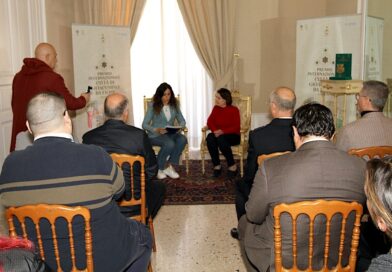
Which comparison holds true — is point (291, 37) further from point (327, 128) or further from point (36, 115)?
point (36, 115)

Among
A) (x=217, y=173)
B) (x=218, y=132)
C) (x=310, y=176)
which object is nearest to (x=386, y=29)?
(x=218, y=132)

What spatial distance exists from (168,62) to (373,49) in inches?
113

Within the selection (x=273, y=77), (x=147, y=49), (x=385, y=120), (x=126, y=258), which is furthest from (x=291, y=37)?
(x=126, y=258)

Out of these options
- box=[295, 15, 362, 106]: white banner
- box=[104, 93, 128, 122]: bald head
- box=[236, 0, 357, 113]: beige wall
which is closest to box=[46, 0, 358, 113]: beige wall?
box=[236, 0, 357, 113]: beige wall

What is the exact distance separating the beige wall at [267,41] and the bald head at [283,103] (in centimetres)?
370

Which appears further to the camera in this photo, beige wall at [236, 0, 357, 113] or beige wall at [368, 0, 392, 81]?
beige wall at [236, 0, 357, 113]

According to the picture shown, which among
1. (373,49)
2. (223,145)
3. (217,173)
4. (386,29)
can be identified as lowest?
(217,173)

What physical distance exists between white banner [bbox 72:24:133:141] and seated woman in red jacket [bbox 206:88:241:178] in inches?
51.3

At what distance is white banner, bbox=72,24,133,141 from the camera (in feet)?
17.7

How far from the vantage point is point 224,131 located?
17.8 ft

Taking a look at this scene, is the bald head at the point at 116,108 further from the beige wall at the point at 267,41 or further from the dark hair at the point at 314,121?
the beige wall at the point at 267,41

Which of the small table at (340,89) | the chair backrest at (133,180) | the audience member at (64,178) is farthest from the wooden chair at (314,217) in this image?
the small table at (340,89)

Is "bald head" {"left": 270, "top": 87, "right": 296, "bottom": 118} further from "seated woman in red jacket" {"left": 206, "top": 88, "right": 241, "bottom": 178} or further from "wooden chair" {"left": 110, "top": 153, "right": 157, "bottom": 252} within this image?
"seated woman in red jacket" {"left": 206, "top": 88, "right": 241, "bottom": 178}

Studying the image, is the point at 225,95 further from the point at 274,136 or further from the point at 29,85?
the point at 274,136
